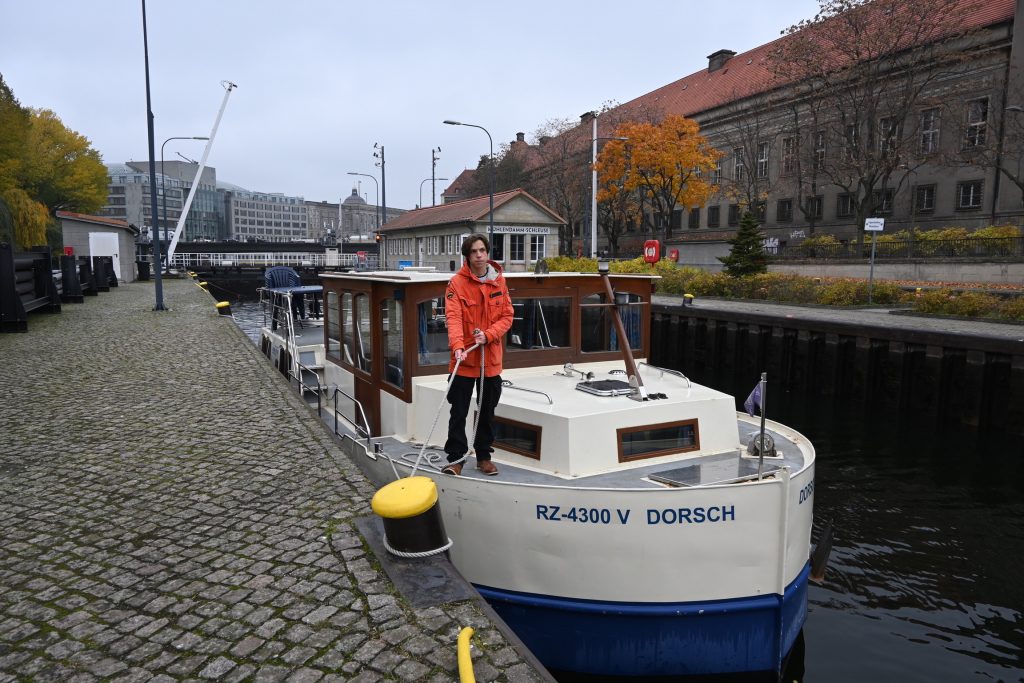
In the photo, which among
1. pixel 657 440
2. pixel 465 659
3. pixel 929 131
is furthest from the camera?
pixel 929 131

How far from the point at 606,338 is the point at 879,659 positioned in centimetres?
444

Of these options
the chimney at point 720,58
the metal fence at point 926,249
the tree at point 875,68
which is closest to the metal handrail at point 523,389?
the metal fence at point 926,249

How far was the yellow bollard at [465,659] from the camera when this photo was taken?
3801 mm

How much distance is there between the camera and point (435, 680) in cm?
389

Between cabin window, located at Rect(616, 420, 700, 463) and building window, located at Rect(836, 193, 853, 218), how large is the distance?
153ft

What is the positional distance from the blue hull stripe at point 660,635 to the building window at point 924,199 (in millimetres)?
44831

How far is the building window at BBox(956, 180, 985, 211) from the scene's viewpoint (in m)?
40.8

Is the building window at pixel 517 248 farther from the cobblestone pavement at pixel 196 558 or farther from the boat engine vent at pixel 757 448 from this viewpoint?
the boat engine vent at pixel 757 448

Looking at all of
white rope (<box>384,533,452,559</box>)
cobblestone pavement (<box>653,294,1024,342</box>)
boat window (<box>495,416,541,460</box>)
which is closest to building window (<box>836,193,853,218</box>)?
cobblestone pavement (<box>653,294,1024,342</box>)

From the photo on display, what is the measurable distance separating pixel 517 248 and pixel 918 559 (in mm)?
33210

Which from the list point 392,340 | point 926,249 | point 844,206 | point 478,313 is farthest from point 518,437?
point 844,206

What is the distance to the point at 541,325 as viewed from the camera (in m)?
8.56

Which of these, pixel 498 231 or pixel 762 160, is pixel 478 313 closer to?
pixel 498 231

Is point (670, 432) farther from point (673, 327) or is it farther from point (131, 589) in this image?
point (673, 327)
